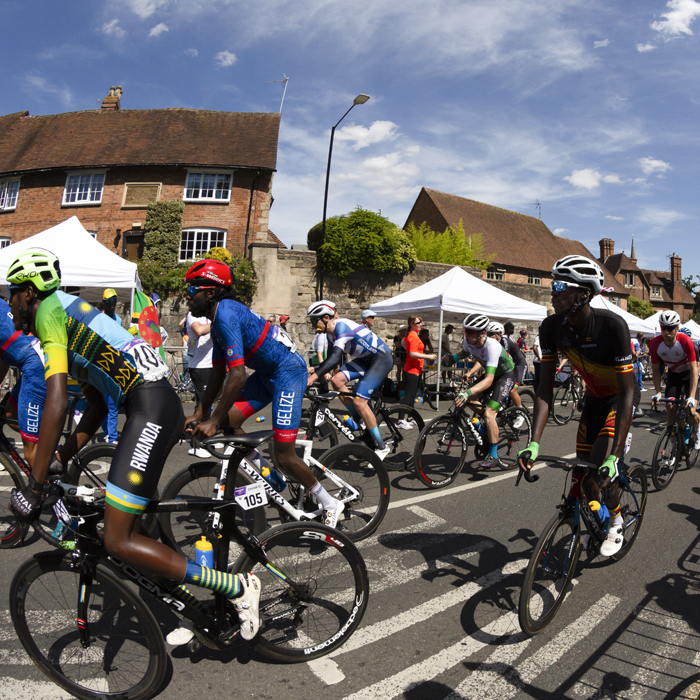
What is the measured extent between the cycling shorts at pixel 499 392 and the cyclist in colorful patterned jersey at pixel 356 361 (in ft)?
4.72

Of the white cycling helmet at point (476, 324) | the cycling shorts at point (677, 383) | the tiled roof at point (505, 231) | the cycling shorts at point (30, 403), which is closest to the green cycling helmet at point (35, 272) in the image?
the cycling shorts at point (30, 403)

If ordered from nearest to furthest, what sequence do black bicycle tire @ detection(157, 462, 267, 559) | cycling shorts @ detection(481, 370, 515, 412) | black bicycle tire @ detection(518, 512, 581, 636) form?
1. black bicycle tire @ detection(518, 512, 581, 636)
2. black bicycle tire @ detection(157, 462, 267, 559)
3. cycling shorts @ detection(481, 370, 515, 412)

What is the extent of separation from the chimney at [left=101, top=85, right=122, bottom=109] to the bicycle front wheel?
31.9m

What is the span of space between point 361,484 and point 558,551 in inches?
67.0

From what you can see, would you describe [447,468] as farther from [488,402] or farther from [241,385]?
[241,385]

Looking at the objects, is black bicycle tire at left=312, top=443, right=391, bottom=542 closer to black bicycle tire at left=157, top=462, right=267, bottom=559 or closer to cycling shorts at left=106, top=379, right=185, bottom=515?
black bicycle tire at left=157, top=462, right=267, bottom=559

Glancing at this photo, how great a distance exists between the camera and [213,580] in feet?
8.09

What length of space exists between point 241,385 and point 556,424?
8.86 meters

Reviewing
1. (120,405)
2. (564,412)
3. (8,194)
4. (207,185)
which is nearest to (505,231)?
(207,185)

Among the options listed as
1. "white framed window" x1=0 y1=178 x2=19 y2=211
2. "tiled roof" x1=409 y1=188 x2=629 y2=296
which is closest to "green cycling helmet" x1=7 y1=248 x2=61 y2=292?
"white framed window" x1=0 y1=178 x2=19 y2=211

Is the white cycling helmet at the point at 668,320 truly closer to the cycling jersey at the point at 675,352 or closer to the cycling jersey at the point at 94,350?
the cycling jersey at the point at 675,352

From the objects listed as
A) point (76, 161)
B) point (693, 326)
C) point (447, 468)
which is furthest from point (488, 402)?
point (76, 161)

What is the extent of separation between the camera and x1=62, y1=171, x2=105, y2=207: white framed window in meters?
24.2

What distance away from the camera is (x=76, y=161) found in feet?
79.8
